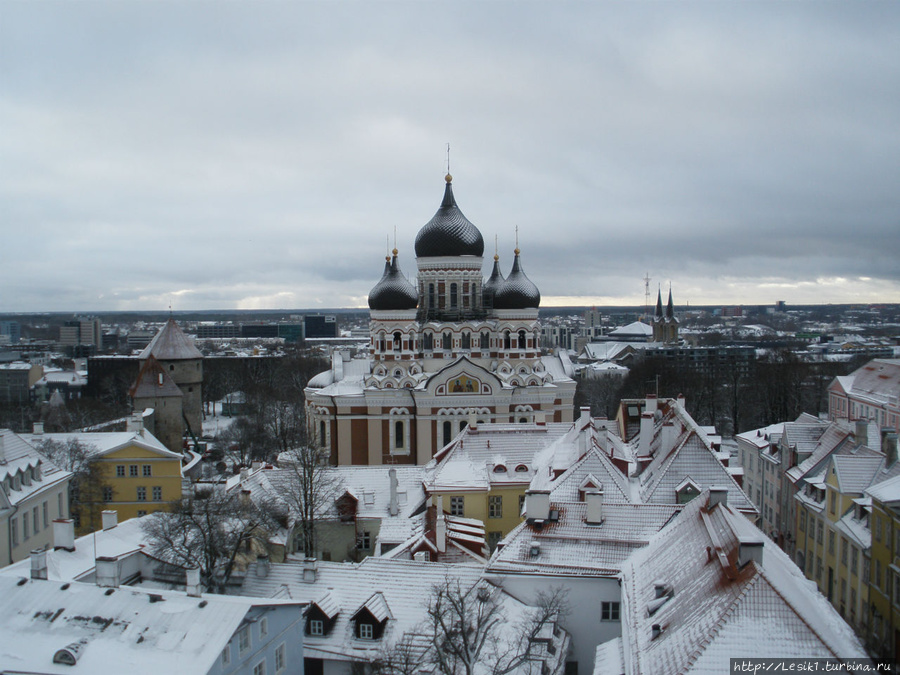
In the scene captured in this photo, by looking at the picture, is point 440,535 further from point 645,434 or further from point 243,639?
point 645,434

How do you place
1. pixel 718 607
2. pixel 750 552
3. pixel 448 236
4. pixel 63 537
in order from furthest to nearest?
pixel 448 236, pixel 63 537, pixel 750 552, pixel 718 607

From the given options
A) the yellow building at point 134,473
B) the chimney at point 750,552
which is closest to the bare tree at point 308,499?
the yellow building at point 134,473

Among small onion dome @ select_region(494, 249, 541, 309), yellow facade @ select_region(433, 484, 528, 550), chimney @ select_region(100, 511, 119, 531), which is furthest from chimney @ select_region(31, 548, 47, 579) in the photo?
small onion dome @ select_region(494, 249, 541, 309)

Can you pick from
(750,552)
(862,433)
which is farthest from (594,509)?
(862,433)

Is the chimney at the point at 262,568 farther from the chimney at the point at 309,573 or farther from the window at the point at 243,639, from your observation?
the window at the point at 243,639

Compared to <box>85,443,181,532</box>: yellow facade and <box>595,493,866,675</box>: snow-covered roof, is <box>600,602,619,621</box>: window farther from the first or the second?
<box>85,443,181,532</box>: yellow facade

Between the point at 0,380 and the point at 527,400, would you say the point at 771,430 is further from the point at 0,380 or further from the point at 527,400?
the point at 0,380
